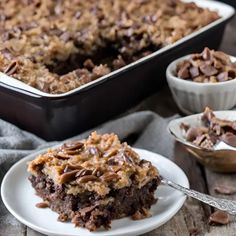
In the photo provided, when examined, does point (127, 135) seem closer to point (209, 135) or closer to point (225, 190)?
point (209, 135)

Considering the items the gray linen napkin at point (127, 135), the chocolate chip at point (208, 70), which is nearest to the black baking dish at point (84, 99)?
the gray linen napkin at point (127, 135)

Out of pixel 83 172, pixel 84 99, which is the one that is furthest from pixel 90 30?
pixel 83 172

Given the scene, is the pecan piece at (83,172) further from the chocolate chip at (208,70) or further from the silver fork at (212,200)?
the chocolate chip at (208,70)

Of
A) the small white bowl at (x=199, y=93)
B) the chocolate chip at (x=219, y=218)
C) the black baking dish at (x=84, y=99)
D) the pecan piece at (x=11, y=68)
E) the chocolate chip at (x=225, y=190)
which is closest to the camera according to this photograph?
the chocolate chip at (x=219, y=218)

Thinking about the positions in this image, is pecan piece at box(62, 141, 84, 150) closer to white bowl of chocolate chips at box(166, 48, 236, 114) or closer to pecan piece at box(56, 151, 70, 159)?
pecan piece at box(56, 151, 70, 159)

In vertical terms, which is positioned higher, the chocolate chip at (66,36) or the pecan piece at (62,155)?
the pecan piece at (62,155)

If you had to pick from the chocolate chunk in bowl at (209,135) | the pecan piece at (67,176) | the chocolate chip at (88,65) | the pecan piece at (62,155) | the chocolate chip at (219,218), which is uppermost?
the pecan piece at (67,176)
